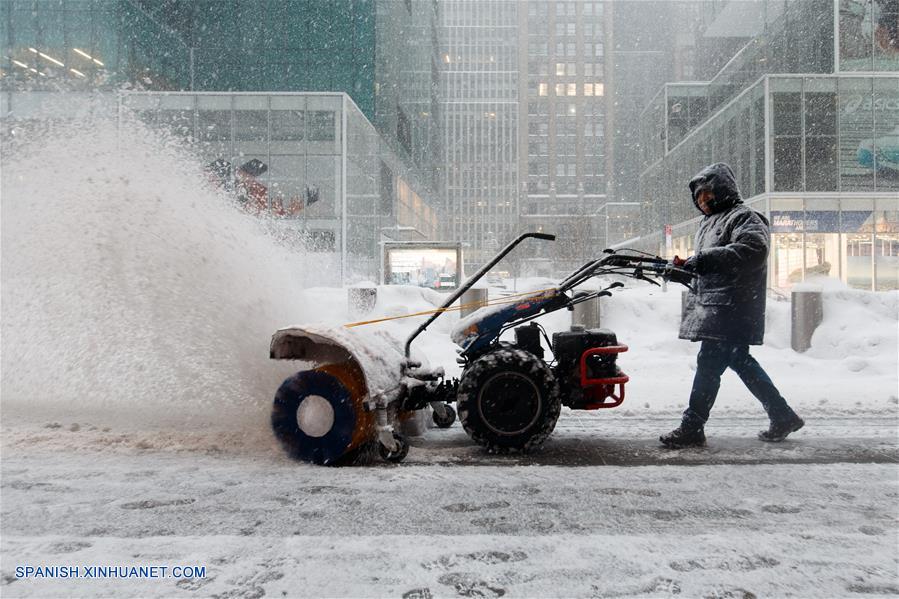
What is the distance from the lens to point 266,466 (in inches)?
149

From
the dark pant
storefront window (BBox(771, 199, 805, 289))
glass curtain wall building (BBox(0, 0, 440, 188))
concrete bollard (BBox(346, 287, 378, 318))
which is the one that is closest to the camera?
the dark pant

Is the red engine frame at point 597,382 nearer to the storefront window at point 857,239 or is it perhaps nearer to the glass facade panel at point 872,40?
the storefront window at point 857,239

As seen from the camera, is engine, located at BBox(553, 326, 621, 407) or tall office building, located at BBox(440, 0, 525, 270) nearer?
engine, located at BBox(553, 326, 621, 407)

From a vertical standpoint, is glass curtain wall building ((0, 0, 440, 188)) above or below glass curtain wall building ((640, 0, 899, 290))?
above

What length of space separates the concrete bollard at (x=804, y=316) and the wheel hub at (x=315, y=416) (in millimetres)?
9179

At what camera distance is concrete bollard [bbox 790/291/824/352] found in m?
10.1

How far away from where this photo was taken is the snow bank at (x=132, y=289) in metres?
4.95

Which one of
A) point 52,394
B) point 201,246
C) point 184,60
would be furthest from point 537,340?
point 184,60

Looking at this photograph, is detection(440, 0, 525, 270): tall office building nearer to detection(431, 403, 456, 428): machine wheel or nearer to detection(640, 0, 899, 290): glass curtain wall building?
detection(640, 0, 899, 290): glass curtain wall building

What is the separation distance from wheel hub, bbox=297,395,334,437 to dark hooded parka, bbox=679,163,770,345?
260 centimetres

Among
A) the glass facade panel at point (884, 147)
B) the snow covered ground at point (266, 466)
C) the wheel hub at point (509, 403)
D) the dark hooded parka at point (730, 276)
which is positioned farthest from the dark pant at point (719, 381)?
the glass facade panel at point (884, 147)

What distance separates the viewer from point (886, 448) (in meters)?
4.32

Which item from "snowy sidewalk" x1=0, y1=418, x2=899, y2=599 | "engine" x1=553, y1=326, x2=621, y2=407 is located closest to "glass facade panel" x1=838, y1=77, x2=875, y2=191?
"snowy sidewalk" x1=0, y1=418, x2=899, y2=599

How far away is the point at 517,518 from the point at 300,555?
3.34ft
